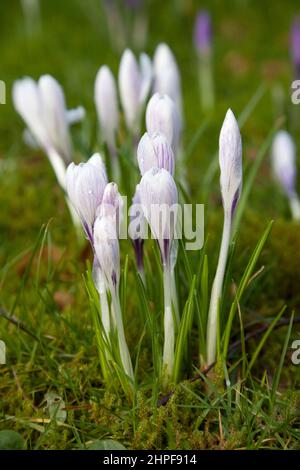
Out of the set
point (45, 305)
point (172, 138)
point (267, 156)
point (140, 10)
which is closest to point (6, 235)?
point (45, 305)

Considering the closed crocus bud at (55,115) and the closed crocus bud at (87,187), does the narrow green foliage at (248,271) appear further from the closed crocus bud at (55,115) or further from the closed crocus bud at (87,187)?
the closed crocus bud at (55,115)

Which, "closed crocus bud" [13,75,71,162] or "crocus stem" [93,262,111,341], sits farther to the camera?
"closed crocus bud" [13,75,71,162]

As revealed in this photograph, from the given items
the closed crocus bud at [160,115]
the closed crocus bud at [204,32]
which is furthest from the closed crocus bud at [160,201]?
the closed crocus bud at [204,32]

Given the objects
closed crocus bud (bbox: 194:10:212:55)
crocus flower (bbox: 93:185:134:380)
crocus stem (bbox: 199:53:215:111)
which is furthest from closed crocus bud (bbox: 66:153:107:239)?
crocus stem (bbox: 199:53:215:111)

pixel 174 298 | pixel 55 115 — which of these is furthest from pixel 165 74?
pixel 174 298

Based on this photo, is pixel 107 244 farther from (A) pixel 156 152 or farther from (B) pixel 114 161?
(B) pixel 114 161

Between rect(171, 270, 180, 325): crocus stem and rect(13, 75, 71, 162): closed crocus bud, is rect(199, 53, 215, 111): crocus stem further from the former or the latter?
rect(171, 270, 180, 325): crocus stem
